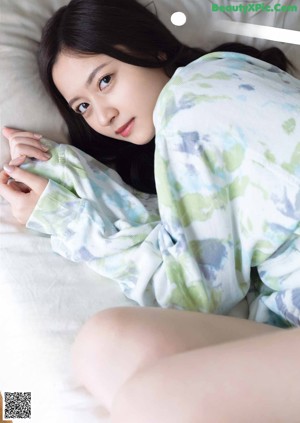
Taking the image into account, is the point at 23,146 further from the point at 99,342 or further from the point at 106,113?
the point at 99,342

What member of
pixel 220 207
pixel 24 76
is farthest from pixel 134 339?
pixel 24 76

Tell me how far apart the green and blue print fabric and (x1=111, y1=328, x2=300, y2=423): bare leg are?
9.1 inches

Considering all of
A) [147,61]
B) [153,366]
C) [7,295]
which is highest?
[147,61]

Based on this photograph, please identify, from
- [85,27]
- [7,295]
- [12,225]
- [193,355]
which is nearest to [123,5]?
[85,27]

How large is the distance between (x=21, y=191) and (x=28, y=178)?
0.04 meters

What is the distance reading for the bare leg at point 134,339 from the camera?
770mm

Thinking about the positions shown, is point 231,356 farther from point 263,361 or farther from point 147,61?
point 147,61

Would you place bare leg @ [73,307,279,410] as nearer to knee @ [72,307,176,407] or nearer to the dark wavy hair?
knee @ [72,307,176,407]

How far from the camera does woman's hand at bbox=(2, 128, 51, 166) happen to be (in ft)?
3.76

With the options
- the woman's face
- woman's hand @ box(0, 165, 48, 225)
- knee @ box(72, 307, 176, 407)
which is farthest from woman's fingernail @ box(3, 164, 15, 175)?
knee @ box(72, 307, 176, 407)

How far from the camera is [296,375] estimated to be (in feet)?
2.18

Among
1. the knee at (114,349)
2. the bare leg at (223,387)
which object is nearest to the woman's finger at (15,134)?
the knee at (114,349)

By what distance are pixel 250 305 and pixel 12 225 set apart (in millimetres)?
458

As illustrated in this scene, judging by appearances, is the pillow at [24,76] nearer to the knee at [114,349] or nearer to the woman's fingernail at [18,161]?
the woman's fingernail at [18,161]
